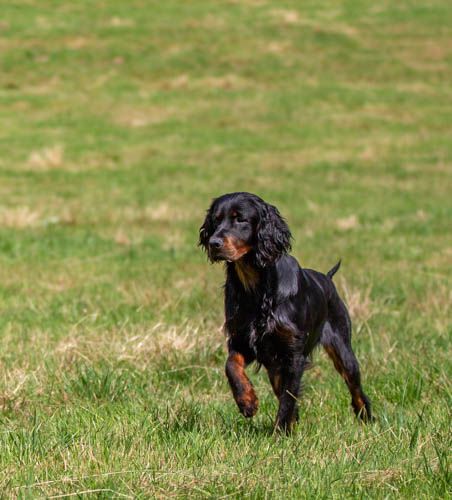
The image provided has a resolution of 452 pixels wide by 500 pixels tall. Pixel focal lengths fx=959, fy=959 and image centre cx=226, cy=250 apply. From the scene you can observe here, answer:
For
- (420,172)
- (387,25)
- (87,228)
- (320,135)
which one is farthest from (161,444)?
(387,25)

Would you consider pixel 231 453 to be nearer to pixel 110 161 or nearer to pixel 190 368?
pixel 190 368

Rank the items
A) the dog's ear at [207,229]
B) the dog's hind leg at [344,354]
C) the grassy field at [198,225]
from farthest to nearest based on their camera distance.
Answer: the dog's hind leg at [344,354] → the dog's ear at [207,229] → the grassy field at [198,225]

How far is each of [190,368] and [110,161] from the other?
16.5 meters

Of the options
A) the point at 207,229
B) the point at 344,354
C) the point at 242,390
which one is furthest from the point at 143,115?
the point at 242,390

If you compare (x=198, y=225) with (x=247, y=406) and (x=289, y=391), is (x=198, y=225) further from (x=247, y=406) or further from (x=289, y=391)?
(x=247, y=406)

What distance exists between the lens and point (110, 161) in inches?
873

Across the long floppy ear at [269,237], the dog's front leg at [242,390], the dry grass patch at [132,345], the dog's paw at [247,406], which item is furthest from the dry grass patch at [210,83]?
the dog's paw at [247,406]

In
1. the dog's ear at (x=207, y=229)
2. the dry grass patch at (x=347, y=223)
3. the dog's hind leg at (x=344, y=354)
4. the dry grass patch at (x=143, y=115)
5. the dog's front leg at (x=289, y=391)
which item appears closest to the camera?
the dog's front leg at (x=289, y=391)

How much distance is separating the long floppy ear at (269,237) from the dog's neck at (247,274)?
0.21 feet

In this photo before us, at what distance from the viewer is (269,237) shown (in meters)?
5.07

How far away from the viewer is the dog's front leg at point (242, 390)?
461cm

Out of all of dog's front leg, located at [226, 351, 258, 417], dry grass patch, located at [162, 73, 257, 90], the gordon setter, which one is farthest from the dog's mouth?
dry grass patch, located at [162, 73, 257, 90]

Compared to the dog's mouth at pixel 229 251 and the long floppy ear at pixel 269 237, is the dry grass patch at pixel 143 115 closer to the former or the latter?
the long floppy ear at pixel 269 237

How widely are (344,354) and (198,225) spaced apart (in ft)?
29.3
